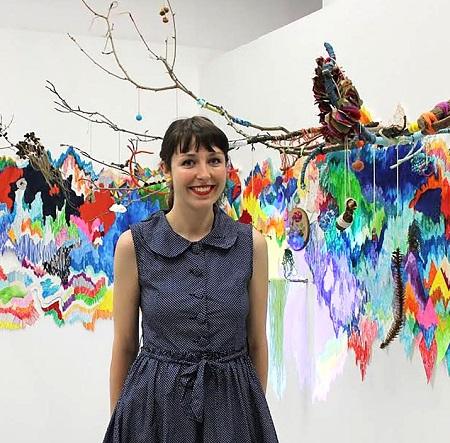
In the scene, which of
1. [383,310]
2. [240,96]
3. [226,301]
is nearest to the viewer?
[226,301]

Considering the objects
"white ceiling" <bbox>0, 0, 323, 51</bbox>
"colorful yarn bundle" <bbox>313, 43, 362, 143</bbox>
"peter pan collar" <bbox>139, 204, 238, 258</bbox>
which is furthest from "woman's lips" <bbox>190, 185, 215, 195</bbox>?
"white ceiling" <bbox>0, 0, 323, 51</bbox>

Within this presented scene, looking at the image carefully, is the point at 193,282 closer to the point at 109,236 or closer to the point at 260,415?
the point at 260,415

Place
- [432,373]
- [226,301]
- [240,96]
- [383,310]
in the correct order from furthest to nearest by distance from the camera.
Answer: [240,96] < [383,310] < [432,373] < [226,301]

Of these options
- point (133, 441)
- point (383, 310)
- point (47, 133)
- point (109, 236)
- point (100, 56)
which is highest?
point (100, 56)

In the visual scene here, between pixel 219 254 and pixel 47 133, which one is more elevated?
pixel 47 133

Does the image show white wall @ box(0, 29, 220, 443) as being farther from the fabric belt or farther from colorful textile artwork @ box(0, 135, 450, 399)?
the fabric belt

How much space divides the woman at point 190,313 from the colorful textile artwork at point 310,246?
557 millimetres

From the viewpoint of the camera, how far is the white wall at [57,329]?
136 inches

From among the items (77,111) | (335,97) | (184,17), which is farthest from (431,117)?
(184,17)

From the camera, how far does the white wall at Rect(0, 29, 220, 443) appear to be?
3453 millimetres

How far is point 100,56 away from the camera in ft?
11.8

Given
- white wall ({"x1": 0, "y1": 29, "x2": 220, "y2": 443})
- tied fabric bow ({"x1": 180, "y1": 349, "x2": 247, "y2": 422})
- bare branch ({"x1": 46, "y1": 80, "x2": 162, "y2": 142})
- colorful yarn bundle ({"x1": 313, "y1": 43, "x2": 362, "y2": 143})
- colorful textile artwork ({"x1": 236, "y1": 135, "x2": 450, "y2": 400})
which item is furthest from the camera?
white wall ({"x1": 0, "y1": 29, "x2": 220, "y2": 443})

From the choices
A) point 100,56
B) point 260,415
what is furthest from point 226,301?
point 100,56

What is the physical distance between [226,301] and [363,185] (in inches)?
37.4
